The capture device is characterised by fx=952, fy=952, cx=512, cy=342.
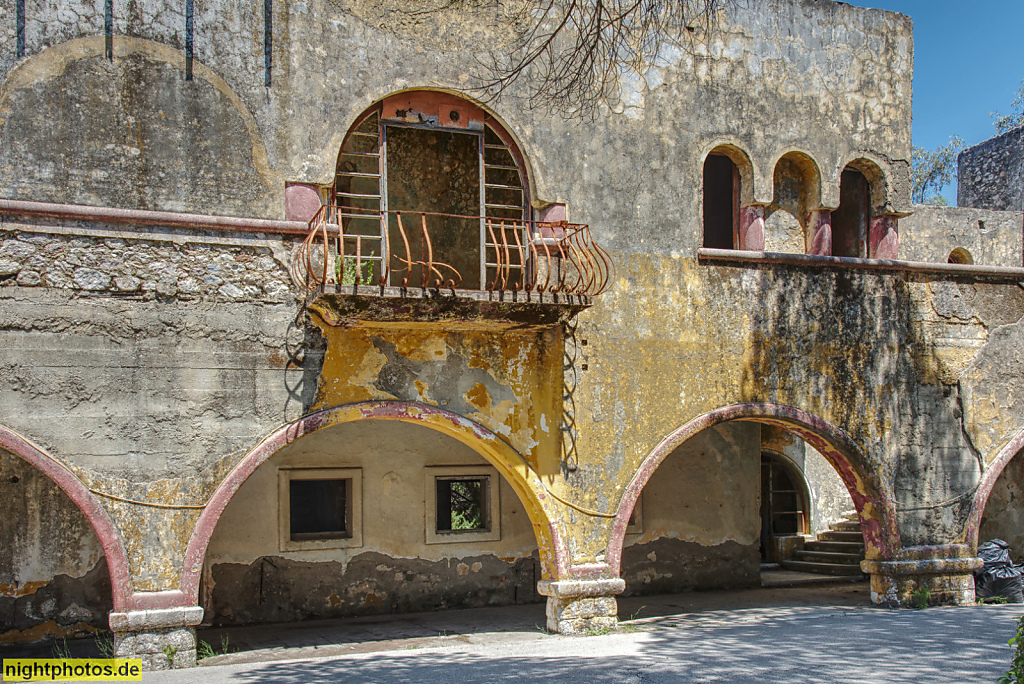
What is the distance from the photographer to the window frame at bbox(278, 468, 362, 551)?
10.7 meters

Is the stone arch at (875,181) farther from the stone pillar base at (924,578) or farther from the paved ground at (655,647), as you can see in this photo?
the paved ground at (655,647)

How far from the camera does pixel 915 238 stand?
46.6ft

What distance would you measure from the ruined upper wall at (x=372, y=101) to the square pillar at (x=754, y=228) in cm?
17

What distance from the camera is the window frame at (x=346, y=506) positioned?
422 inches

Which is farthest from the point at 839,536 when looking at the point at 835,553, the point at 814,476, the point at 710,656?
the point at 710,656

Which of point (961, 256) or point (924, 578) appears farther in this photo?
point (961, 256)

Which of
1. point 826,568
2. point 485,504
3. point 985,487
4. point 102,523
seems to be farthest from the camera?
point 826,568

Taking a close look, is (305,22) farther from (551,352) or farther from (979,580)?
(979,580)

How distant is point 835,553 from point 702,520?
273cm

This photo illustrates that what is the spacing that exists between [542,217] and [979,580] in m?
6.80

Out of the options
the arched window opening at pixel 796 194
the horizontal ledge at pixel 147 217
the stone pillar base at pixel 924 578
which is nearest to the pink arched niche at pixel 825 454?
the stone pillar base at pixel 924 578

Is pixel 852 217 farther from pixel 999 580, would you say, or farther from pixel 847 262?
pixel 999 580

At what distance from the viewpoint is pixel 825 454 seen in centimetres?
1064

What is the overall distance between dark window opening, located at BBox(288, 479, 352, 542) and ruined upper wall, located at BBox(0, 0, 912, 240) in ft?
13.0
